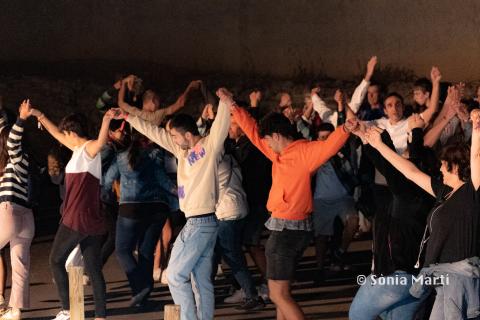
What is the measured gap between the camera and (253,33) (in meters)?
24.2

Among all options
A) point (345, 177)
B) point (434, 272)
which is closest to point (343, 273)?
point (345, 177)

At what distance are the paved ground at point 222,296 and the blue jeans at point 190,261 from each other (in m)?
1.36

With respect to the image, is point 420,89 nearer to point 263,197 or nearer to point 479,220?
point 263,197

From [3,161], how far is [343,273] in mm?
3821

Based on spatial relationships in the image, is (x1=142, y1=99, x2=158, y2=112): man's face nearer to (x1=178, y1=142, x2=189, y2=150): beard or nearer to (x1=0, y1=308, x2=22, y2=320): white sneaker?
(x1=0, y1=308, x2=22, y2=320): white sneaker

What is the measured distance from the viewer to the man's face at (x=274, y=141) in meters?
8.62

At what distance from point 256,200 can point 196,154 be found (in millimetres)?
2222

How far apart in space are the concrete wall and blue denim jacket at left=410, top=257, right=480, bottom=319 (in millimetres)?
15495

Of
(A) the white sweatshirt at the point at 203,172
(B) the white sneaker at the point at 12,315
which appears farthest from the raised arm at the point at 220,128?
(B) the white sneaker at the point at 12,315

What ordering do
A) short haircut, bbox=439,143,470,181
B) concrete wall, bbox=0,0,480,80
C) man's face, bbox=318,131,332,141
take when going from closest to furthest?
short haircut, bbox=439,143,470,181
man's face, bbox=318,131,332,141
concrete wall, bbox=0,0,480,80

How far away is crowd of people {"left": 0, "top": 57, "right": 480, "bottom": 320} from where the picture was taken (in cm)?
719

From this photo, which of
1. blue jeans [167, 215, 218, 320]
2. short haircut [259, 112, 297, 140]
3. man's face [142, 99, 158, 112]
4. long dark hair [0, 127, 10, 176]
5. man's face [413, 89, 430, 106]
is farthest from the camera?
man's face [413, 89, 430, 106]

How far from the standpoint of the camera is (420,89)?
40.8 ft

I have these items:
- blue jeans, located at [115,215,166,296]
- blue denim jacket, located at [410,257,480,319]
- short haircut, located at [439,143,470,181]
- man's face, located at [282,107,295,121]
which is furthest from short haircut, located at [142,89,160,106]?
blue denim jacket, located at [410,257,480,319]
